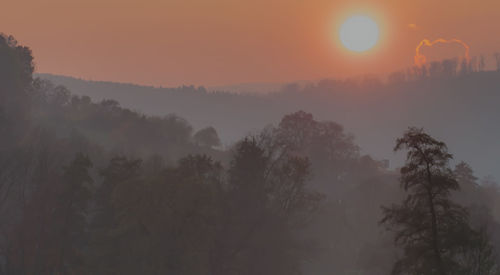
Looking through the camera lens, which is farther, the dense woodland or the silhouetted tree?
the dense woodland

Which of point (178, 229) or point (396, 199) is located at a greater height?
point (396, 199)

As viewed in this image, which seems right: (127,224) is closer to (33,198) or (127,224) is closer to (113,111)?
(33,198)

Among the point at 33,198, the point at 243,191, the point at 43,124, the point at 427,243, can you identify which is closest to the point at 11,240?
the point at 33,198

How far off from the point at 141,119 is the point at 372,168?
50.0 metres

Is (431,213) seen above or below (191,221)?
above

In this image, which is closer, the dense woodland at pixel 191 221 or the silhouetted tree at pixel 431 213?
the silhouetted tree at pixel 431 213

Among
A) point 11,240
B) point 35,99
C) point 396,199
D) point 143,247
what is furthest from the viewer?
point 35,99

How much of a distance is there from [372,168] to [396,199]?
4035 centimetres

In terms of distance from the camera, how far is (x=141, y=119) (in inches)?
4616

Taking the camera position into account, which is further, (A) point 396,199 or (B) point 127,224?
(A) point 396,199

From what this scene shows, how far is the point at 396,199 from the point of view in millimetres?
88000

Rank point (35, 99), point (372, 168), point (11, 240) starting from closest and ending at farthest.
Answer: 1. point (11, 240)
2. point (35, 99)
3. point (372, 168)

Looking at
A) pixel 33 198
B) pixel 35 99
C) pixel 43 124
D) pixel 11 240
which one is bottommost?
pixel 11 240

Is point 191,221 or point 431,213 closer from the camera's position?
point 431,213
